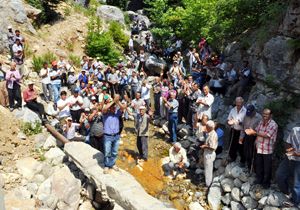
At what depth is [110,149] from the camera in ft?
31.4

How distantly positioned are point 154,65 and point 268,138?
1196cm

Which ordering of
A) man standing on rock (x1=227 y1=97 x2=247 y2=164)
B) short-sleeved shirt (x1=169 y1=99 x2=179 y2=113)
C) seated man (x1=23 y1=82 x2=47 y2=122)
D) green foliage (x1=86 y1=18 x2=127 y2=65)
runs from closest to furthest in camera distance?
1. man standing on rock (x1=227 y1=97 x2=247 y2=164)
2. short-sleeved shirt (x1=169 y1=99 x2=179 y2=113)
3. seated man (x1=23 y1=82 x2=47 y2=122)
4. green foliage (x1=86 y1=18 x2=127 y2=65)

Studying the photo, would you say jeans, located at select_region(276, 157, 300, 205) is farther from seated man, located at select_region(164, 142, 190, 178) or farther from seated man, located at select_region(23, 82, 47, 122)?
seated man, located at select_region(23, 82, 47, 122)

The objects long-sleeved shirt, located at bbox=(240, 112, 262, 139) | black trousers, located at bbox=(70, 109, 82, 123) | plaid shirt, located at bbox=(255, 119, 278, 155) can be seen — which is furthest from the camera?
black trousers, located at bbox=(70, 109, 82, 123)

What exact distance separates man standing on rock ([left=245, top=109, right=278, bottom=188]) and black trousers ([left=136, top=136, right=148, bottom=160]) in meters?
3.42

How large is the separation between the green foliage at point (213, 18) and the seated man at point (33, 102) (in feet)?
26.3

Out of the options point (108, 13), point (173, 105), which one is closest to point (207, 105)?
point (173, 105)

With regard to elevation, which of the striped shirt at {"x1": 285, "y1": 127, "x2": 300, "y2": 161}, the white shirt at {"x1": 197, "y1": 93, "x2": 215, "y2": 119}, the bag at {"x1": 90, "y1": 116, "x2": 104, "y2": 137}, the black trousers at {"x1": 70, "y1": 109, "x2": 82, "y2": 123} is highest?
the striped shirt at {"x1": 285, "y1": 127, "x2": 300, "y2": 161}

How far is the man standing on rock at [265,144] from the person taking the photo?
29.9 ft

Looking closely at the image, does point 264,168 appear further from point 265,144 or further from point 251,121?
point 251,121

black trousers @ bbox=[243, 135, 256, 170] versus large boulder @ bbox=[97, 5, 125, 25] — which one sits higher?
large boulder @ bbox=[97, 5, 125, 25]

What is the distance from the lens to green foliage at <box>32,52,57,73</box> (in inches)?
707

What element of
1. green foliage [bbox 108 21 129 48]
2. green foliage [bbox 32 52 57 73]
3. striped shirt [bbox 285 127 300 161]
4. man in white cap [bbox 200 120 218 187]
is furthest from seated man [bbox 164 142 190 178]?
green foliage [bbox 108 21 129 48]

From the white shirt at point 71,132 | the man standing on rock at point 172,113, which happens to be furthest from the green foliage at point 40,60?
the man standing on rock at point 172,113
